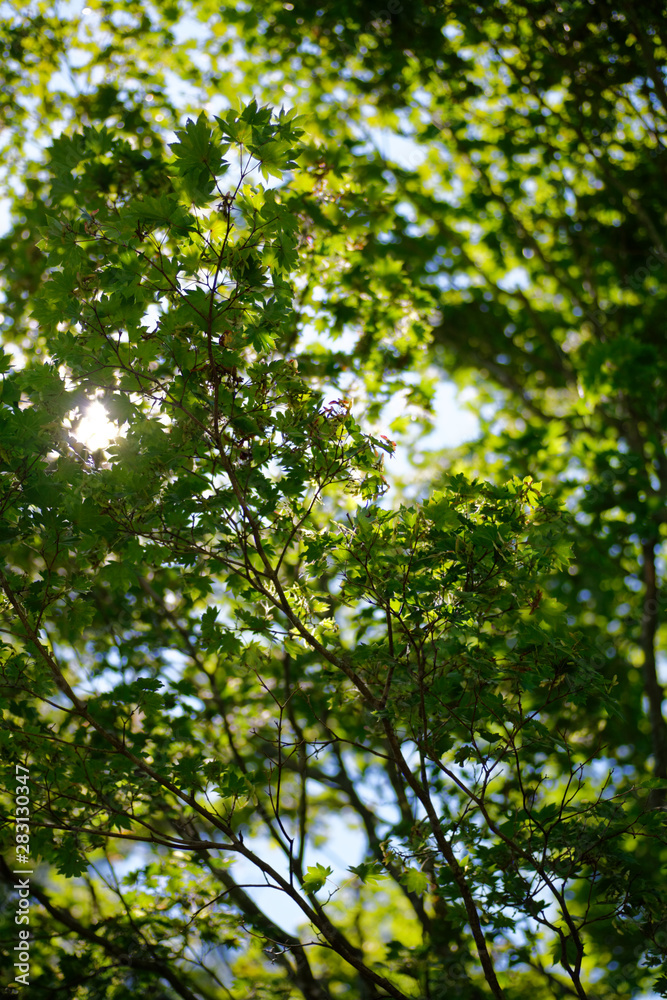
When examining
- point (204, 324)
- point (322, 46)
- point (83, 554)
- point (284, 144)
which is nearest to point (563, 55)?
point (322, 46)

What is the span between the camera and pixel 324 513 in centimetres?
503

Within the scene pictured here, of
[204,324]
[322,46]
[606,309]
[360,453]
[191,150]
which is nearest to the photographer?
[191,150]

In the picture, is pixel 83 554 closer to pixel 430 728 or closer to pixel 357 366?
pixel 430 728

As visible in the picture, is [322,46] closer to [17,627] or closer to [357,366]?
[357,366]

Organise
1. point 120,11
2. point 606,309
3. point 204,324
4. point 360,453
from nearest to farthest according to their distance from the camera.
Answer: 1. point 204,324
2. point 360,453
3. point 120,11
4. point 606,309

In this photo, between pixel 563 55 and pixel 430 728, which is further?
pixel 563 55

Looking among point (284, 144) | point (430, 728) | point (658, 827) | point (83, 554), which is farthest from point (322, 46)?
point (658, 827)

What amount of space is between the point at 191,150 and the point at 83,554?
175cm

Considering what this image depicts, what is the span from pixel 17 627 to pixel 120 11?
560 cm

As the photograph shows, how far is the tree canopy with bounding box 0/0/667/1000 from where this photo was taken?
285cm

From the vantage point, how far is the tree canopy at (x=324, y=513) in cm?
285

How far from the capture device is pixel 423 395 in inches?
189

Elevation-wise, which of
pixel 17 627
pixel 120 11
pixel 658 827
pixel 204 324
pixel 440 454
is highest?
pixel 120 11

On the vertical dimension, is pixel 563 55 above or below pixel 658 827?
above
